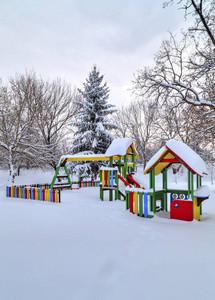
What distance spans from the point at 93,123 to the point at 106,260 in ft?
54.4

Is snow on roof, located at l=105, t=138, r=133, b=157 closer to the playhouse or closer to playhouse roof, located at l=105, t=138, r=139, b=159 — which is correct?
playhouse roof, located at l=105, t=138, r=139, b=159

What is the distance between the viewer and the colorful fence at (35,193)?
9516mm

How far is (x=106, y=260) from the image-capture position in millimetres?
3436

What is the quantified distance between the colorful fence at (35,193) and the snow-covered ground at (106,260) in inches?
139

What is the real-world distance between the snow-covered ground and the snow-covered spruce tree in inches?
518

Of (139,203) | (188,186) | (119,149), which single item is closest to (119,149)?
(119,149)

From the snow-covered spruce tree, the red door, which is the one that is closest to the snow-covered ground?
the red door

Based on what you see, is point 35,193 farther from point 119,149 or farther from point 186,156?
point 186,156

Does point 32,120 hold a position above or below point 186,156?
above

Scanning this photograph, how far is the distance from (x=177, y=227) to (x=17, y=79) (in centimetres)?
2246

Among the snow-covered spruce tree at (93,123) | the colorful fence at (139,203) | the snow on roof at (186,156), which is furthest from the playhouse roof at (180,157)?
the snow-covered spruce tree at (93,123)

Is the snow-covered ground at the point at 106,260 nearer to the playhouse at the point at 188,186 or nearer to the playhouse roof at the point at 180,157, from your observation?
the playhouse at the point at 188,186

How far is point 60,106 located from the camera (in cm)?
2530

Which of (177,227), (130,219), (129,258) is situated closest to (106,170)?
(130,219)
